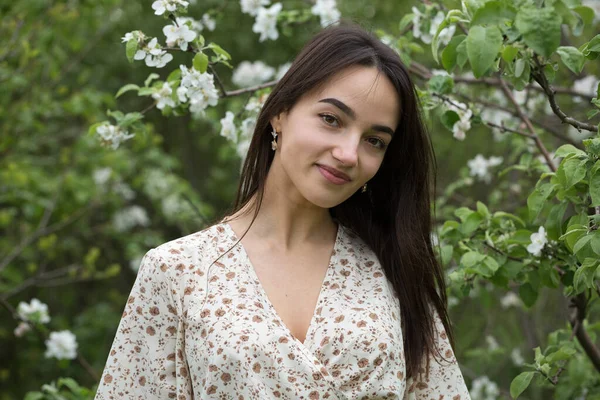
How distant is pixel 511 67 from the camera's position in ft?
5.55

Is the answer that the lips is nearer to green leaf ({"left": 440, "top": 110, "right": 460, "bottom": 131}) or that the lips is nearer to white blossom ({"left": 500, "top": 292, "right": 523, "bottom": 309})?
green leaf ({"left": 440, "top": 110, "right": 460, "bottom": 131})

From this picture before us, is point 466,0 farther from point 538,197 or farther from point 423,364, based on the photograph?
point 423,364

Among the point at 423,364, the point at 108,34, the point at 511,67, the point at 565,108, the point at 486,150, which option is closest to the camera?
the point at 511,67

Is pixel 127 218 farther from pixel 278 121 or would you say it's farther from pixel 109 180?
pixel 278 121

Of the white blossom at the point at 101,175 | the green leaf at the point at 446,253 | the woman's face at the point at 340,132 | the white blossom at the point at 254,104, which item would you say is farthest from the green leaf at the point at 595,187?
the white blossom at the point at 101,175

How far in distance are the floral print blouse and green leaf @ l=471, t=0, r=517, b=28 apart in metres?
0.75

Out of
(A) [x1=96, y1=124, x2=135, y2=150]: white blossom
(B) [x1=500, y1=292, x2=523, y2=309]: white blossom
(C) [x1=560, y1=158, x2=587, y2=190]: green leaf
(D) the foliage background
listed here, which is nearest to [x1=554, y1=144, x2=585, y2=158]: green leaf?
(C) [x1=560, y1=158, x2=587, y2=190]: green leaf

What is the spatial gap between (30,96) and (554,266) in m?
3.10

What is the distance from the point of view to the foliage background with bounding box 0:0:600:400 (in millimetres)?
4023

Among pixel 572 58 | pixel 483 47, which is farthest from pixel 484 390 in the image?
pixel 483 47

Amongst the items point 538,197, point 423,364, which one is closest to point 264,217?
point 423,364

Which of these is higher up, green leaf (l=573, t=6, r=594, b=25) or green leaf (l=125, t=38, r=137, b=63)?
green leaf (l=573, t=6, r=594, b=25)

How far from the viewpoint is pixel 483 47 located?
58.4 inches

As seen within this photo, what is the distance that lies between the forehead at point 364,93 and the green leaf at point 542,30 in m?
0.54
